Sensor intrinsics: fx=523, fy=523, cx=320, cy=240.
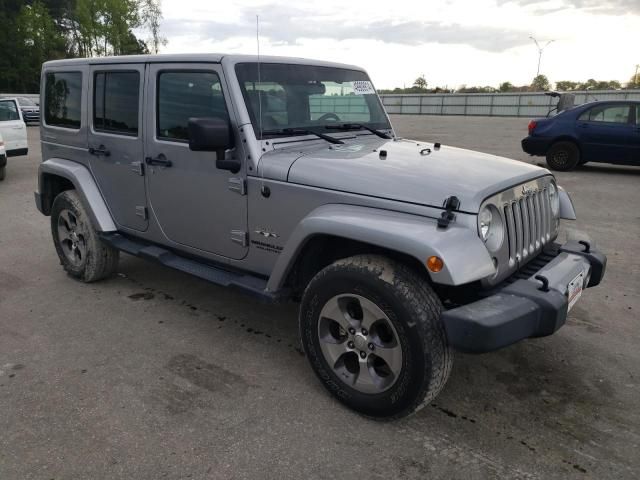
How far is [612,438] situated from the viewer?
8.76ft

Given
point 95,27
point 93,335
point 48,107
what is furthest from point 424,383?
point 95,27

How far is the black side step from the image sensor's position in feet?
10.8

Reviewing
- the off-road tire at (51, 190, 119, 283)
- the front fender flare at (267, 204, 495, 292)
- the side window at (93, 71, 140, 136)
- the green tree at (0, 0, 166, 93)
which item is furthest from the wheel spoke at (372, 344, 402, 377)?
the green tree at (0, 0, 166, 93)

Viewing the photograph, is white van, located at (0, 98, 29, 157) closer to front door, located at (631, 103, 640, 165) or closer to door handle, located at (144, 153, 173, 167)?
A: door handle, located at (144, 153, 173, 167)

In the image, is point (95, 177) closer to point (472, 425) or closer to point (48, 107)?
point (48, 107)

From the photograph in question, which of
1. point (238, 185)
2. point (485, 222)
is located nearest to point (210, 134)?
point (238, 185)

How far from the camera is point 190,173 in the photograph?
357 centimetres

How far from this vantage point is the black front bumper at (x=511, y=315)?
231 cm

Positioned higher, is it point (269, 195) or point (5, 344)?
point (269, 195)

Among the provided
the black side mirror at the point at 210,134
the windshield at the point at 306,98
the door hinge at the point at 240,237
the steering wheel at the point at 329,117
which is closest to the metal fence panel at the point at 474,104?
the windshield at the point at 306,98

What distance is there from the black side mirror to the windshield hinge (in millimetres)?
1341

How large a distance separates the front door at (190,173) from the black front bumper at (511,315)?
1547mm

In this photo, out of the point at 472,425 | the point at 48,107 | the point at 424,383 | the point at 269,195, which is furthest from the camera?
the point at 48,107

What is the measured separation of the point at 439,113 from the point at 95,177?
144 ft
